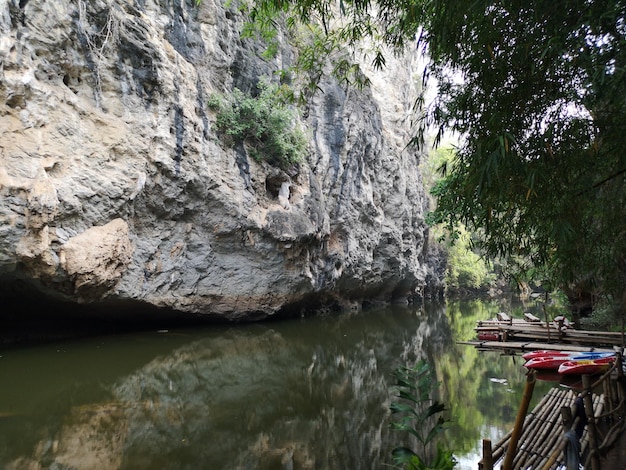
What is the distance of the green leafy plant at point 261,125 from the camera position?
12086 mm

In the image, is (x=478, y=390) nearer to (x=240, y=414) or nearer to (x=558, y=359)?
(x=558, y=359)

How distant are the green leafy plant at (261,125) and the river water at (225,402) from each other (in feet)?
20.0

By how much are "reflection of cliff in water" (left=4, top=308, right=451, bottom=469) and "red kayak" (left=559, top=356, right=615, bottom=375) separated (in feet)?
8.84

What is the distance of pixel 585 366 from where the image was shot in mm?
5934

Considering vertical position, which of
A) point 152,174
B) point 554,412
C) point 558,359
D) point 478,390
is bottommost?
point 478,390

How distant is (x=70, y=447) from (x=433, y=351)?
8.07 m

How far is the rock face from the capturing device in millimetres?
7570

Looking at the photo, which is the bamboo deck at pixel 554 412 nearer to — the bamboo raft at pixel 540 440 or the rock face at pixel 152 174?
the bamboo raft at pixel 540 440

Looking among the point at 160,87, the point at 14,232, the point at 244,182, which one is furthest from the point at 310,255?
the point at 14,232

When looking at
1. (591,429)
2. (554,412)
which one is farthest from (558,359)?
(591,429)

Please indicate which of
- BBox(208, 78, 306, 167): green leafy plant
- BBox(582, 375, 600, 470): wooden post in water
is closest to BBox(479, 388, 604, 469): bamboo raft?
BBox(582, 375, 600, 470): wooden post in water

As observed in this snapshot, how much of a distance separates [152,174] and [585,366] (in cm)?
936

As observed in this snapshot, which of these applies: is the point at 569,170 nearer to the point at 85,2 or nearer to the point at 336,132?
the point at 85,2

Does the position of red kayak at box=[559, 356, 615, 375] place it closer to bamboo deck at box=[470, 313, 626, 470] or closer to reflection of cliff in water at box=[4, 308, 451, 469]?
bamboo deck at box=[470, 313, 626, 470]
